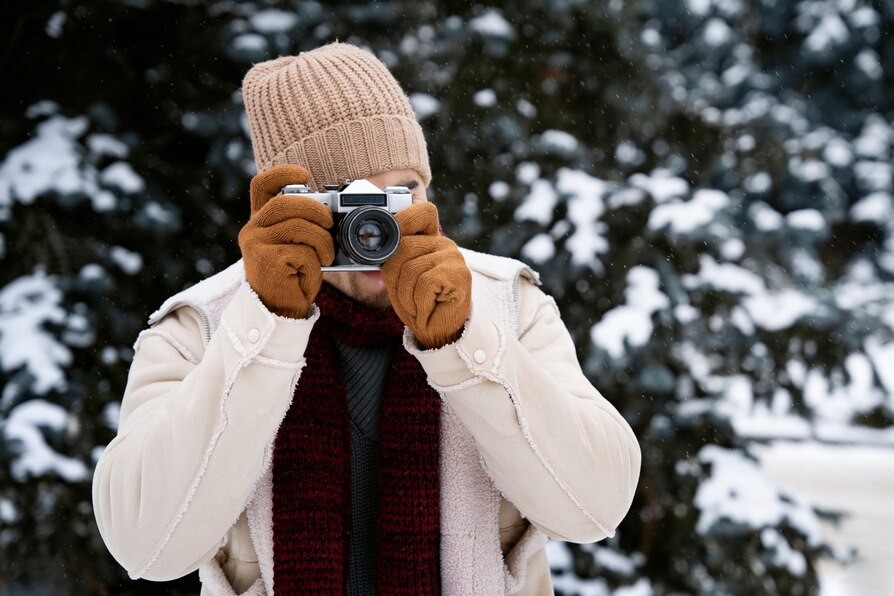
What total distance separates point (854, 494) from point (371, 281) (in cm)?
549

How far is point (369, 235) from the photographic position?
117 cm

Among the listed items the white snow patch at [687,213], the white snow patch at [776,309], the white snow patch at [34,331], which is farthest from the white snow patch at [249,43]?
the white snow patch at [776,309]

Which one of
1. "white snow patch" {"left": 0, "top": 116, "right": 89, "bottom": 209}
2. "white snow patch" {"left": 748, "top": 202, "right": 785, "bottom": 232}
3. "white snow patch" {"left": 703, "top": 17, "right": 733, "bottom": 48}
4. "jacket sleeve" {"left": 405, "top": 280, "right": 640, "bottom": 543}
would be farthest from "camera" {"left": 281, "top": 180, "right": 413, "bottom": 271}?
"white snow patch" {"left": 703, "top": 17, "right": 733, "bottom": 48}

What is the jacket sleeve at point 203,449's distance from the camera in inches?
45.0

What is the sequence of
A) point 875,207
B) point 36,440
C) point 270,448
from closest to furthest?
1. point 270,448
2. point 36,440
3. point 875,207

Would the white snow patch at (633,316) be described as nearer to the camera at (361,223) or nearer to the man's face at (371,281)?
the man's face at (371,281)

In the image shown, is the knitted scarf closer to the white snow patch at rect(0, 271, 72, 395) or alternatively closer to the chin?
the chin

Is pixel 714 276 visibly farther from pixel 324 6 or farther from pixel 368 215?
pixel 368 215

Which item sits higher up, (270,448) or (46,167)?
(270,448)

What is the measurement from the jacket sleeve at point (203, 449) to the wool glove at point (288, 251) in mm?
22

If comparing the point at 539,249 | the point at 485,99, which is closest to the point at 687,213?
the point at 539,249

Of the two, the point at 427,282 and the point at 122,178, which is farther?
the point at 122,178

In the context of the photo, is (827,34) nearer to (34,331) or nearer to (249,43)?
(249,43)

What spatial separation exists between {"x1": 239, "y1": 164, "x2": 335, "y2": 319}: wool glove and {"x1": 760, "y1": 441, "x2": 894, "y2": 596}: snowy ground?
2247 millimetres
